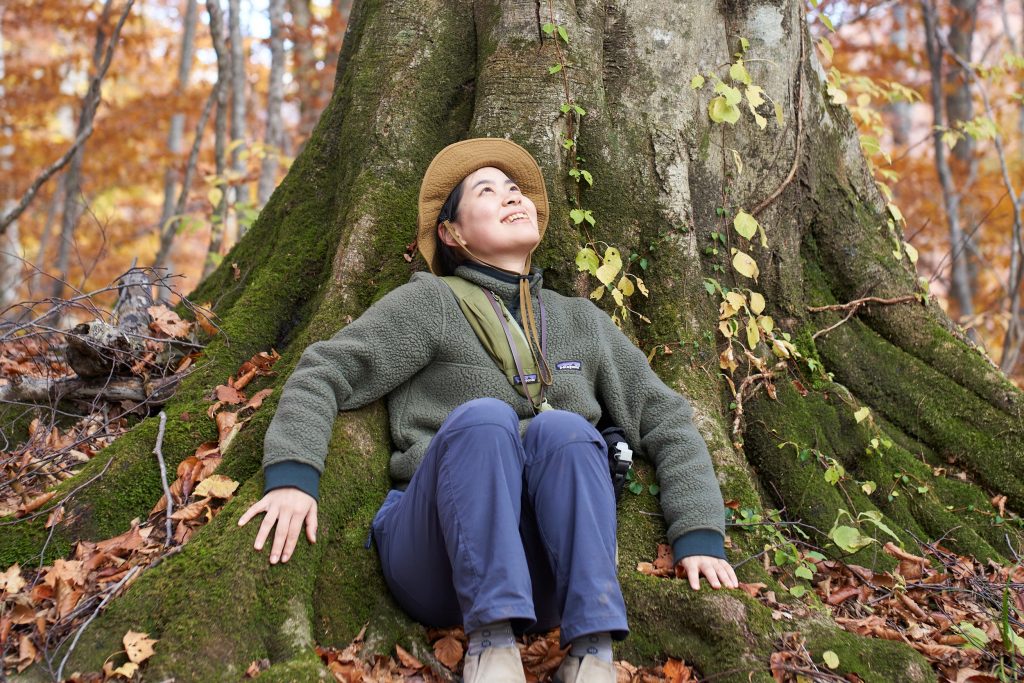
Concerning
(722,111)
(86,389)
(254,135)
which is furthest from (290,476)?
(254,135)

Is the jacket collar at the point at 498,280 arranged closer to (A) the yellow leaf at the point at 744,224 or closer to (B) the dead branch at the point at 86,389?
(A) the yellow leaf at the point at 744,224

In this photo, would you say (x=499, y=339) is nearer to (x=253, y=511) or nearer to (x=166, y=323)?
(x=253, y=511)

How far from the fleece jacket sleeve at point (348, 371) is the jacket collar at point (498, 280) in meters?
0.15

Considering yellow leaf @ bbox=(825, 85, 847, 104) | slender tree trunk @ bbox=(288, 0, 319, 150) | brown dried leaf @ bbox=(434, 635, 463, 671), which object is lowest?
brown dried leaf @ bbox=(434, 635, 463, 671)

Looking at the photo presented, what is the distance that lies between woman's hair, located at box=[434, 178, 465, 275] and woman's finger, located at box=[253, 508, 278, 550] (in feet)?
4.34

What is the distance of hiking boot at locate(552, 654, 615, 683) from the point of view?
2.35 meters

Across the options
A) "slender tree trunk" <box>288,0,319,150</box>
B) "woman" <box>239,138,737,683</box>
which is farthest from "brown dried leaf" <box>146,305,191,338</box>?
"slender tree trunk" <box>288,0,319,150</box>

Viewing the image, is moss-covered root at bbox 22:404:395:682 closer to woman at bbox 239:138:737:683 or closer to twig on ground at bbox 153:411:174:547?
woman at bbox 239:138:737:683

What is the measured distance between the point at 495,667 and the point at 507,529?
389 mm

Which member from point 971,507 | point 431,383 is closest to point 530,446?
point 431,383

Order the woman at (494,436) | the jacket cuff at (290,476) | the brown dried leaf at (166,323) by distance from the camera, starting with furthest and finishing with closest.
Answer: the brown dried leaf at (166,323) < the jacket cuff at (290,476) < the woman at (494,436)

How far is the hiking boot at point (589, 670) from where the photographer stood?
2352 mm

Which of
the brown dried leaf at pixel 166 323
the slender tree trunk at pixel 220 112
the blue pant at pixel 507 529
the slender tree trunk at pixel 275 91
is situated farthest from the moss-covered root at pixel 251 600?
the slender tree trunk at pixel 275 91

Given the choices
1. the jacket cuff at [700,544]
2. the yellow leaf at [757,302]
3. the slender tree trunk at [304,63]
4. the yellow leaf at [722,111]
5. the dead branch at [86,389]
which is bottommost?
the jacket cuff at [700,544]
